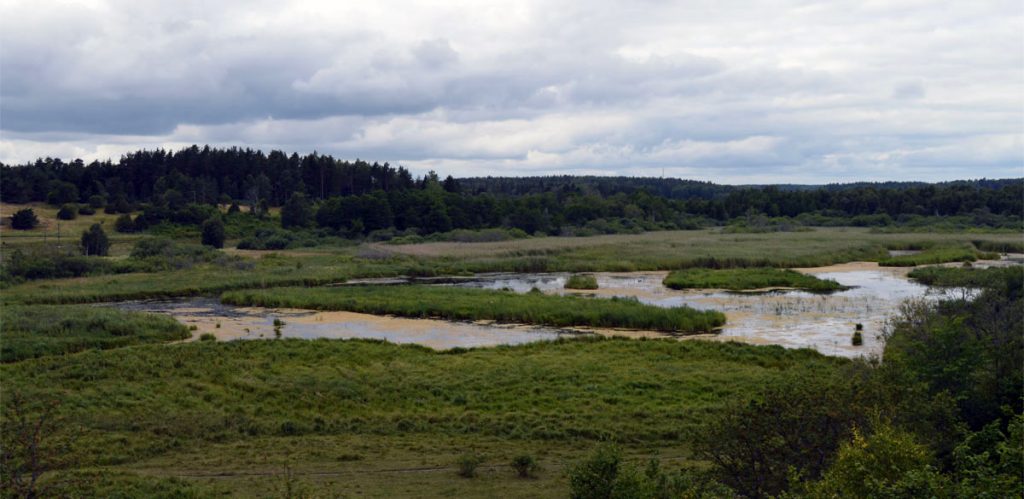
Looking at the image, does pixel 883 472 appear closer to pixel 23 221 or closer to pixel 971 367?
pixel 971 367

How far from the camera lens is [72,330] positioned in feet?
109

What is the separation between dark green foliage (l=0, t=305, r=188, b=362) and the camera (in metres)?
29.9

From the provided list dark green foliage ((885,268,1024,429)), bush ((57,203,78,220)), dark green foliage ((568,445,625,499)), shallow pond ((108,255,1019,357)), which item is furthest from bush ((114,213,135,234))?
dark green foliage ((568,445,625,499))

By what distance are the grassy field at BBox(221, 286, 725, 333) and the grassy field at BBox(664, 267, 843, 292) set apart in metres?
11.9

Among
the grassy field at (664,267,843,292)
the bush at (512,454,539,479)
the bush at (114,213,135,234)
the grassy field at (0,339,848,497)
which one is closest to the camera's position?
the bush at (512,454,539,479)

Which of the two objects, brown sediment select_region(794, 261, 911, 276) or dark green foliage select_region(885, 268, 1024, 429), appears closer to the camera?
dark green foliage select_region(885, 268, 1024, 429)

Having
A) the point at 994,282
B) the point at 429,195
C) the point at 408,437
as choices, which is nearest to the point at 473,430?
the point at 408,437

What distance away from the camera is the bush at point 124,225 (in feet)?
274

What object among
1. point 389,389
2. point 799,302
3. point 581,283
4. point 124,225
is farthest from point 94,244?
point 389,389

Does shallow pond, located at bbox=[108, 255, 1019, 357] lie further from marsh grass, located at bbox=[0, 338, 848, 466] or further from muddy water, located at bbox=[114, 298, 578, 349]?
marsh grass, located at bbox=[0, 338, 848, 466]

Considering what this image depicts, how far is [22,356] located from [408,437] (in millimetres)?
16668

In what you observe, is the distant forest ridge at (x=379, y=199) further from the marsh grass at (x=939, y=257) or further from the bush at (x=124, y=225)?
the marsh grass at (x=939, y=257)

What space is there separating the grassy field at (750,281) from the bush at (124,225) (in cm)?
5525

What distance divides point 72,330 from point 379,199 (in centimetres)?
6547
